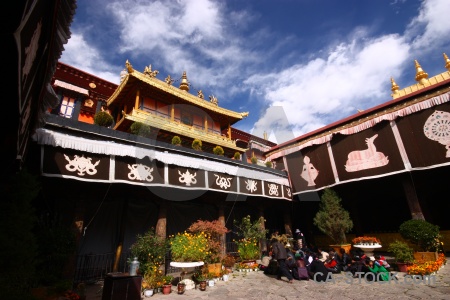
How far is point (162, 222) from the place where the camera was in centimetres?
931

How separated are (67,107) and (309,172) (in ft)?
50.5

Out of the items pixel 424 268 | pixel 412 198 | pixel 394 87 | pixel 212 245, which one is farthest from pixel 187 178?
pixel 394 87

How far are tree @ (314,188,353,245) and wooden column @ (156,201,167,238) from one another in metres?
8.17

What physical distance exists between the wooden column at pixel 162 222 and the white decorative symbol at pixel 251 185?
443 centimetres

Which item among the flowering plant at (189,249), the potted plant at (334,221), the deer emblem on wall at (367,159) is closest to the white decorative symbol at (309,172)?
the potted plant at (334,221)

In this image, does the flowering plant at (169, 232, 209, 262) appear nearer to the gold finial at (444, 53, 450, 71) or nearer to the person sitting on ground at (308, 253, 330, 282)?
the person sitting on ground at (308, 253, 330, 282)

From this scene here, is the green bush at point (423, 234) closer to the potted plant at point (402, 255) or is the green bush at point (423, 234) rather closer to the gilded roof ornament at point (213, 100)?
the potted plant at point (402, 255)

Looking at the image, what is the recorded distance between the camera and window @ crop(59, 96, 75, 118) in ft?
46.6

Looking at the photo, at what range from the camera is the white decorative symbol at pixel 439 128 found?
32.0 feet

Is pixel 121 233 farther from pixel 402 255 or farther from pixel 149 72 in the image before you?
pixel 402 255

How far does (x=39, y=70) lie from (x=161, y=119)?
434 inches

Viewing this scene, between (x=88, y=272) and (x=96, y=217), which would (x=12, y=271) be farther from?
(x=96, y=217)

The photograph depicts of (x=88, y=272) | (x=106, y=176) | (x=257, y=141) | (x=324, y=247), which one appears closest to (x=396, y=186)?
(x=324, y=247)

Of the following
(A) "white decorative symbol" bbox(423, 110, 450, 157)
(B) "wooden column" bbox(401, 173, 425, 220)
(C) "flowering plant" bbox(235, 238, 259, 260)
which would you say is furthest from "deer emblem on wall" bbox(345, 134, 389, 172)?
(C) "flowering plant" bbox(235, 238, 259, 260)
